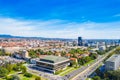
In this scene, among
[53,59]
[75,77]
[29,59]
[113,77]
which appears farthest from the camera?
[29,59]

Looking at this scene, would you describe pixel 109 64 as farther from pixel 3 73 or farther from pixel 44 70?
pixel 3 73

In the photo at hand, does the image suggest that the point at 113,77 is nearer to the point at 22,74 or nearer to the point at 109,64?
the point at 109,64

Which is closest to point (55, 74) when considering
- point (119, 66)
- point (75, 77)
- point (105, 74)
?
point (75, 77)

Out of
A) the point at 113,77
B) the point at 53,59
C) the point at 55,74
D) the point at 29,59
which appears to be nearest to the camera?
the point at 113,77

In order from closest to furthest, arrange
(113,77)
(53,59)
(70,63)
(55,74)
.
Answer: (113,77)
(55,74)
(53,59)
(70,63)

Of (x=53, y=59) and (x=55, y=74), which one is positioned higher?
(x=53, y=59)

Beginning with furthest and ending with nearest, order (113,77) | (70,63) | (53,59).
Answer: (70,63) < (53,59) < (113,77)

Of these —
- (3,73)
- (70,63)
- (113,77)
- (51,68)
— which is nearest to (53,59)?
(51,68)

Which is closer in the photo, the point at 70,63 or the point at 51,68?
the point at 51,68

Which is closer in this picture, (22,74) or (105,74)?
(105,74)
